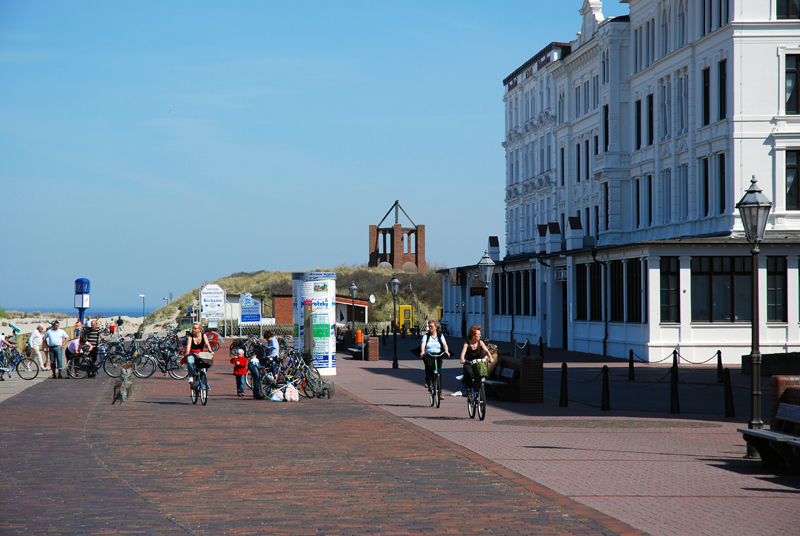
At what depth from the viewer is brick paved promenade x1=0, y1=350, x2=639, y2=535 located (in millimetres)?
7848

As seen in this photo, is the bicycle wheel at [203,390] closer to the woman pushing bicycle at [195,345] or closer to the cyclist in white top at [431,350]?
the woman pushing bicycle at [195,345]

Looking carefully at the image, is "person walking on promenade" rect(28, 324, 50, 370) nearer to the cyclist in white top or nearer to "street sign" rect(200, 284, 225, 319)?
the cyclist in white top

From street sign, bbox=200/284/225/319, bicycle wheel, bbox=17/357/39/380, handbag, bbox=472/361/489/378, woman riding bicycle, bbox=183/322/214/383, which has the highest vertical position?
street sign, bbox=200/284/225/319

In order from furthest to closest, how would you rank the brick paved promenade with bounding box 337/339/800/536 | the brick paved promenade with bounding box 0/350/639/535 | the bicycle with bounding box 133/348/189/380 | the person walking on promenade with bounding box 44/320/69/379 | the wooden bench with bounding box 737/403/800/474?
1. the bicycle with bounding box 133/348/189/380
2. the person walking on promenade with bounding box 44/320/69/379
3. the wooden bench with bounding box 737/403/800/474
4. the brick paved promenade with bounding box 337/339/800/536
5. the brick paved promenade with bounding box 0/350/639/535

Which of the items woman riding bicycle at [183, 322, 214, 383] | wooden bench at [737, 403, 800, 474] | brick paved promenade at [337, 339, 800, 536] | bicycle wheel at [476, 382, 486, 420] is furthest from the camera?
woman riding bicycle at [183, 322, 214, 383]

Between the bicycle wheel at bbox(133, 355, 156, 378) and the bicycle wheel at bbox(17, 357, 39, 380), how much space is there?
288 cm

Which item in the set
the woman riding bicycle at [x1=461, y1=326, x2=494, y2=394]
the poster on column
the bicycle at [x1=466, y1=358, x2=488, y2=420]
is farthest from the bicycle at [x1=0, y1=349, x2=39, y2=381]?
the bicycle at [x1=466, y1=358, x2=488, y2=420]

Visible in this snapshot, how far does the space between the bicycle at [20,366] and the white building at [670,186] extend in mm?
19423

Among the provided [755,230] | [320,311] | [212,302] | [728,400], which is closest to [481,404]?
[728,400]

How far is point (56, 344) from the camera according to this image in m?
27.4

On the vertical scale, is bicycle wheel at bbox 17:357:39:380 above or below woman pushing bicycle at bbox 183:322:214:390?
below

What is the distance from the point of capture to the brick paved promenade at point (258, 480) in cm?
785

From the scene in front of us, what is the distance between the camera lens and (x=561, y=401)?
18844 millimetres

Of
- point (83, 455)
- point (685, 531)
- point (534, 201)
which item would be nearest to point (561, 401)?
point (83, 455)
